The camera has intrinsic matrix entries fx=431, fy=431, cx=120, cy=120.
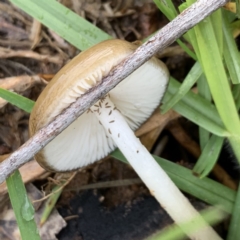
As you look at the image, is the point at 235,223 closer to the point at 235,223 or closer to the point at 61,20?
the point at 235,223

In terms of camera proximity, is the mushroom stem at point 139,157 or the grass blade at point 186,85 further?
the grass blade at point 186,85

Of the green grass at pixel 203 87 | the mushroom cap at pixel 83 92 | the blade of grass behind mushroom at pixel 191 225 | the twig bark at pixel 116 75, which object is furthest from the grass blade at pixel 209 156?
the twig bark at pixel 116 75

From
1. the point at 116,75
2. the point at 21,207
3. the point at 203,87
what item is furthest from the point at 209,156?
the point at 21,207

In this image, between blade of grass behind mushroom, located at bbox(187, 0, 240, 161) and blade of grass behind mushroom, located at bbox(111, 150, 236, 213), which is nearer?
blade of grass behind mushroom, located at bbox(187, 0, 240, 161)

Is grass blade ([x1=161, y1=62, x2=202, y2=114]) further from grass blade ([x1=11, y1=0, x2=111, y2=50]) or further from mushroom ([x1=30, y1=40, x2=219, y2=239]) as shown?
grass blade ([x1=11, y1=0, x2=111, y2=50])

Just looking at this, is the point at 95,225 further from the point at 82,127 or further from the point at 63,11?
the point at 63,11

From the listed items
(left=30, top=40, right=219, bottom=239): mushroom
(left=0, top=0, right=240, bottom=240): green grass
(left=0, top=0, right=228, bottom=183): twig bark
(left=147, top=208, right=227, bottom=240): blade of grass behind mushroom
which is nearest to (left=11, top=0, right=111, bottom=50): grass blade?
(left=0, top=0, right=240, bottom=240): green grass

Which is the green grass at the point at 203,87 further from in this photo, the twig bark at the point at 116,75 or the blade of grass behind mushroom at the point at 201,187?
the twig bark at the point at 116,75

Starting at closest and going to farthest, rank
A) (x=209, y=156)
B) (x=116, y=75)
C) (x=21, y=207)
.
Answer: (x=116, y=75)
(x=21, y=207)
(x=209, y=156)

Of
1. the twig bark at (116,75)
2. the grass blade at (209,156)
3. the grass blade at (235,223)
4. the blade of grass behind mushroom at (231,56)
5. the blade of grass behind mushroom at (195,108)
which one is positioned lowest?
the grass blade at (235,223)
